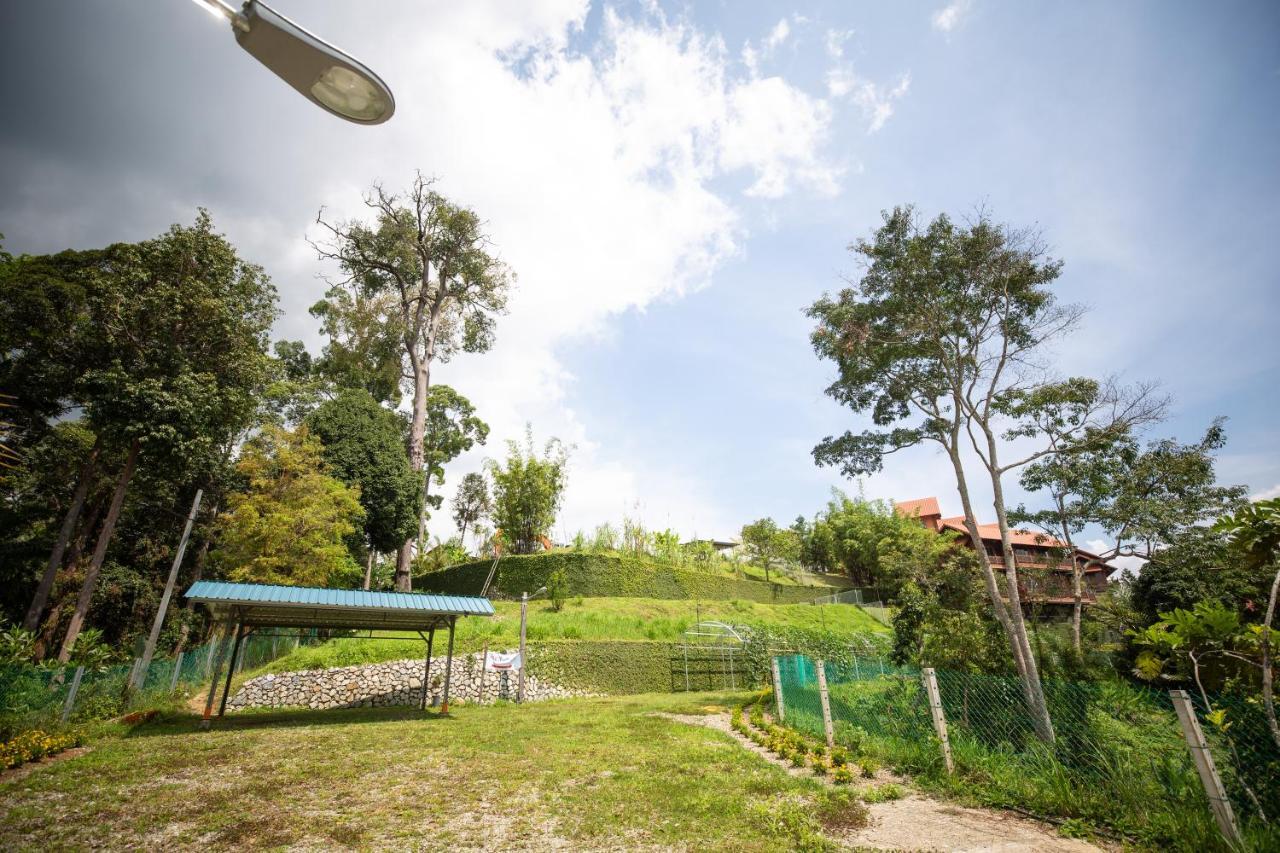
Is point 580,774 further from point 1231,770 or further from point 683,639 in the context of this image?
point 683,639

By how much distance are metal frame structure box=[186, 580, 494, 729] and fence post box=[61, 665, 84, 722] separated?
80.3 inches

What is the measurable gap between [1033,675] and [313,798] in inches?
431

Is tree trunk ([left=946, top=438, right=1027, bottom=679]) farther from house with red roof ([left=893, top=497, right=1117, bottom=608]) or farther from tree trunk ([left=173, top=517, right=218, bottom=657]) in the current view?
tree trunk ([left=173, top=517, right=218, bottom=657])

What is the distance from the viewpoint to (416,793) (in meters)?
6.32

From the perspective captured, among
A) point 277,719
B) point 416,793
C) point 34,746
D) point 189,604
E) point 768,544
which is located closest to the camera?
point 416,793

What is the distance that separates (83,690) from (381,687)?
625 centimetres

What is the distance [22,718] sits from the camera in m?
Answer: 8.77

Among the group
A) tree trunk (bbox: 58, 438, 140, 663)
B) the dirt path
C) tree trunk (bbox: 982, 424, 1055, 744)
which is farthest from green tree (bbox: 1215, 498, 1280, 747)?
tree trunk (bbox: 58, 438, 140, 663)

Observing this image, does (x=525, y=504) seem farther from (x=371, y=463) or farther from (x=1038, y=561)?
(x=1038, y=561)

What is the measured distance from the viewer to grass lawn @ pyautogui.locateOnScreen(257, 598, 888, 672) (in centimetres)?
1614

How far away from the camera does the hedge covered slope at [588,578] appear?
24562mm

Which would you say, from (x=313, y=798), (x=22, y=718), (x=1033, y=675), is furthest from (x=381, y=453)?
(x=1033, y=675)

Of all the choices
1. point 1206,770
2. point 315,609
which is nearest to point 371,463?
point 315,609

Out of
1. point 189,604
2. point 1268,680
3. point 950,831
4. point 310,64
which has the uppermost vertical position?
point 310,64
